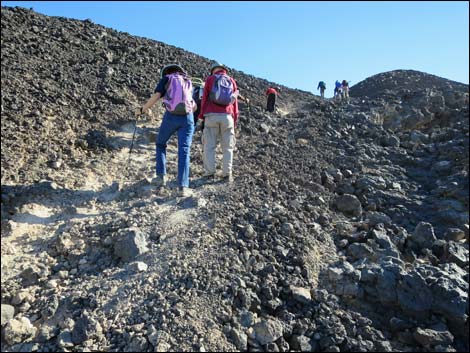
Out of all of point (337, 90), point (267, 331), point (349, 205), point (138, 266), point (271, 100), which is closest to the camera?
point (267, 331)

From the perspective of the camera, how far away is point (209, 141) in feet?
20.2

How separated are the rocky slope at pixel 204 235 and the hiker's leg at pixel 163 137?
311 millimetres

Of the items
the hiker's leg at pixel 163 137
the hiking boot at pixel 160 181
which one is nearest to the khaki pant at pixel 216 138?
the hiker's leg at pixel 163 137

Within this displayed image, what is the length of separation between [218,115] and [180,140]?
743mm

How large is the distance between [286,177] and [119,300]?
3766mm

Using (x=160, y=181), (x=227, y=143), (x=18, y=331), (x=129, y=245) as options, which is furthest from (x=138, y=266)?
(x=227, y=143)

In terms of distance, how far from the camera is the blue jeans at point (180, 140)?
5652mm

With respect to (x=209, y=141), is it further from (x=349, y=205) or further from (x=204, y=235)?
(x=349, y=205)

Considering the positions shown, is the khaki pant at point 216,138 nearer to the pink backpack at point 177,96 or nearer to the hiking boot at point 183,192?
the pink backpack at point 177,96

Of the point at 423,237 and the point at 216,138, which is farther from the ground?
the point at 216,138

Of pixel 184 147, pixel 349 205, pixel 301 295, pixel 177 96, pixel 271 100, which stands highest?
pixel 271 100

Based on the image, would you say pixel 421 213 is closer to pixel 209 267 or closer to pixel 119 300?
pixel 209 267

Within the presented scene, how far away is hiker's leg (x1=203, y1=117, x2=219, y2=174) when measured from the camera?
615 cm

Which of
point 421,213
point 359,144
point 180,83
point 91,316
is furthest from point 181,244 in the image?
point 359,144
